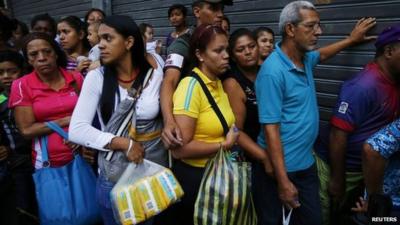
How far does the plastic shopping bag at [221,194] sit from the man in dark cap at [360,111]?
30.3 inches

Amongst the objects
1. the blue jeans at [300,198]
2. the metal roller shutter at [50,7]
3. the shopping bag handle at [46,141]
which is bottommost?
the blue jeans at [300,198]

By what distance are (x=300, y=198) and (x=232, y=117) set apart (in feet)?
2.58

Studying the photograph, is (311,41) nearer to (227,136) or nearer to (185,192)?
(227,136)

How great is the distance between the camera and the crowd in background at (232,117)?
7.49 feet

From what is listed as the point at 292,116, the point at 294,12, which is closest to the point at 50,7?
the point at 294,12

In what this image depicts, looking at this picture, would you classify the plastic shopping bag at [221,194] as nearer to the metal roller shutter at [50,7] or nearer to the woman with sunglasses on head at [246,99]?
the woman with sunglasses on head at [246,99]

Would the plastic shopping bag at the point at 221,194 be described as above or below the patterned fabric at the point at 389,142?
below

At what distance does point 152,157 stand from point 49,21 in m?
3.30

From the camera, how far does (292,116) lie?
2428 mm

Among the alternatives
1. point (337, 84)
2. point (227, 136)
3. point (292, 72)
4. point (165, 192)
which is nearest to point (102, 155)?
point (165, 192)

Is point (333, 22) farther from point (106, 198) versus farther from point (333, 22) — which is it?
point (106, 198)

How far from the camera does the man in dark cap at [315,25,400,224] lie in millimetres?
2328

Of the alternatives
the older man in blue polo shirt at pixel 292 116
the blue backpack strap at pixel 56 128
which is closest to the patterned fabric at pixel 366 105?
the older man in blue polo shirt at pixel 292 116

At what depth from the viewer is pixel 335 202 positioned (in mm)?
2762
